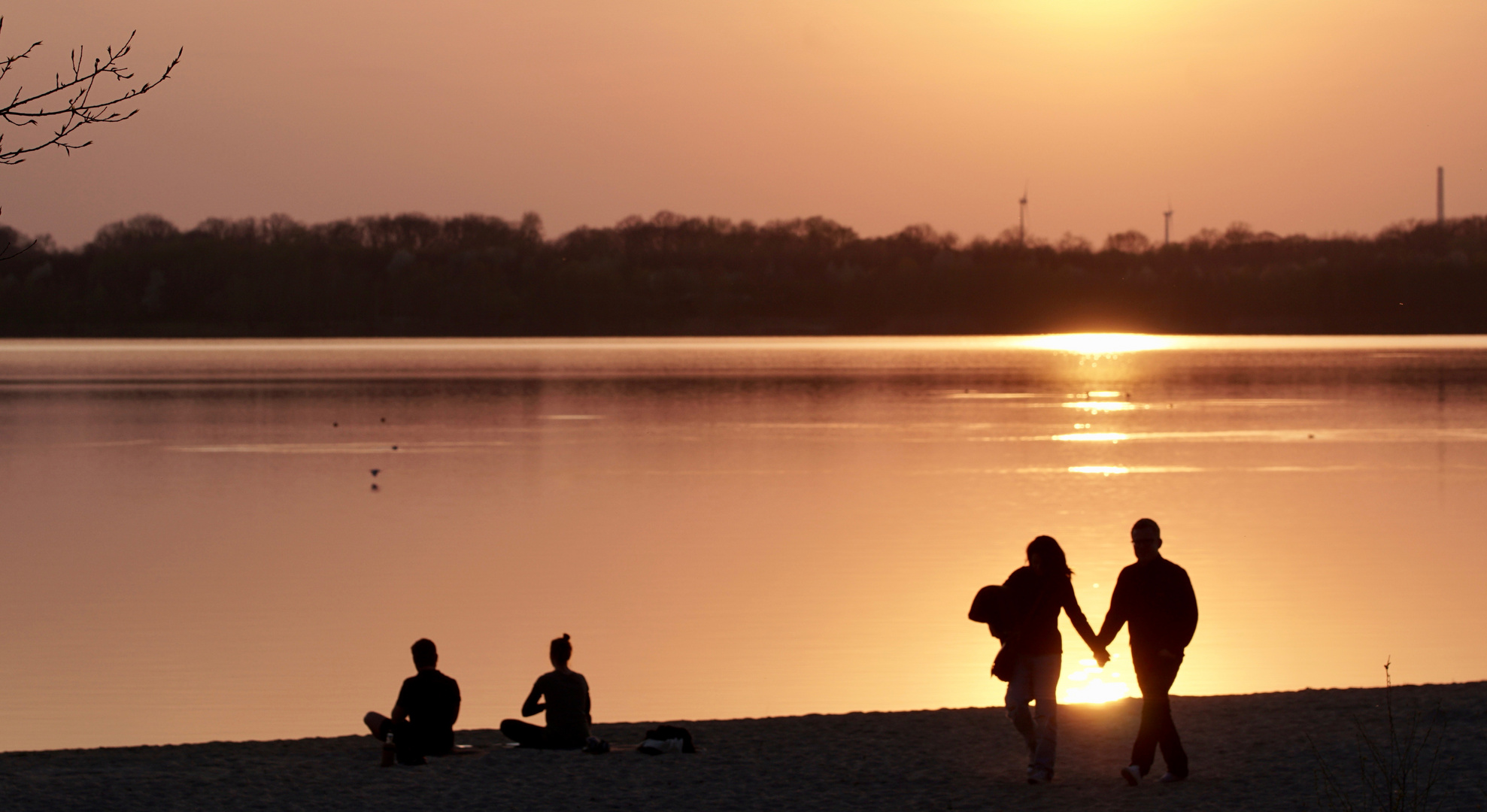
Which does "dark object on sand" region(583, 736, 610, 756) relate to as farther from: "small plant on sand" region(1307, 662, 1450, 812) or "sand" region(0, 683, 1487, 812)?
"small plant on sand" region(1307, 662, 1450, 812)

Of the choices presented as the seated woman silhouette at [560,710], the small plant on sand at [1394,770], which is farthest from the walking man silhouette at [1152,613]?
the seated woman silhouette at [560,710]

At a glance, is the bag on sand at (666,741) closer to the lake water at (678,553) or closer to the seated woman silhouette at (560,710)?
the seated woman silhouette at (560,710)

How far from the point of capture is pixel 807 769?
10.7 meters

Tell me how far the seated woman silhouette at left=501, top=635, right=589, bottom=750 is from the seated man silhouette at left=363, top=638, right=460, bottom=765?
47 centimetres

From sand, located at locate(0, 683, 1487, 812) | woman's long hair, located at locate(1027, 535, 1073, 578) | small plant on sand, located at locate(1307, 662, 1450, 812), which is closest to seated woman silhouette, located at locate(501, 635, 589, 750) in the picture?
sand, located at locate(0, 683, 1487, 812)

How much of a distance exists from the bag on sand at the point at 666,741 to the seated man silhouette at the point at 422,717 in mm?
1266

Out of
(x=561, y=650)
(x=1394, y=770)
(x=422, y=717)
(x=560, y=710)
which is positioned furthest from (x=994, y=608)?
(x=422, y=717)

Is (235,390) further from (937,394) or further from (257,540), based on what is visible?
(257,540)

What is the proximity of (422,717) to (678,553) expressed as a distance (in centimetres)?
1627

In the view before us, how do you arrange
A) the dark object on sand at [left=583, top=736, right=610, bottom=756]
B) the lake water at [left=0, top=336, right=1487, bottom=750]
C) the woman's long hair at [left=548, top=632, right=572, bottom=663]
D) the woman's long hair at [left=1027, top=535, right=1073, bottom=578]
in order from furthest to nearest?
the lake water at [left=0, top=336, right=1487, bottom=750]
the dark object on sand at [left=583, top=736, right=610, bottom=756]
the woman's long hair at [left=548, top=632, right=572, bottom=663]
the woman's long hair at [left=1027, top=535, right=1073, bottom=578]

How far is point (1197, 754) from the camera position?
10711mm

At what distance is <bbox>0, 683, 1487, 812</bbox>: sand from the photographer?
9641mm

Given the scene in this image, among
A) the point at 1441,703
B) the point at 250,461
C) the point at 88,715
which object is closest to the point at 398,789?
the point at 88,715

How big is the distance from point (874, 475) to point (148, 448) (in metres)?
24.1
